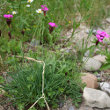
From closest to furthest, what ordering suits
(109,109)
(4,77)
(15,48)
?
(109,109) → (4,77) → (15,48)

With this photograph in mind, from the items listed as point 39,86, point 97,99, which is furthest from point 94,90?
point 39,86

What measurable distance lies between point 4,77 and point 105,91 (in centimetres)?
123

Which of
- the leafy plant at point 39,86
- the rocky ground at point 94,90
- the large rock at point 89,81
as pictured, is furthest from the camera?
the large rock at point 89,81

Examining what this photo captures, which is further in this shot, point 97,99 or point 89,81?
point 89,81

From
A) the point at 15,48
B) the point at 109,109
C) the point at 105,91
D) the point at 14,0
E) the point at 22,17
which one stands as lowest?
the point at 109,109

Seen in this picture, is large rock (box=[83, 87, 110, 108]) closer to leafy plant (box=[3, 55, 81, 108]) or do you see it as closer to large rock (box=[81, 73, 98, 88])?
leafy plant (box=[3, 55, 81, 108])

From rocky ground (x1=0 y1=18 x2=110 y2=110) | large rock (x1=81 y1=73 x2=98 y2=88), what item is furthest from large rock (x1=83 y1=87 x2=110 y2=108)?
large rock (x1=81 y1=73 x2=98 y2=88)

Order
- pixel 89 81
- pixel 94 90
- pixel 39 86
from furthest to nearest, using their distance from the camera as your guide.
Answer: pixel 89 81 → pixel 94 90 → pixel 39 86

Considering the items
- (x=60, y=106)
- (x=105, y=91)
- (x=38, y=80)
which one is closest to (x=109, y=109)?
(x=105, y=91)

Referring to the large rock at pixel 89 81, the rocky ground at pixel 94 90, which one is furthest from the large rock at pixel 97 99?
the large rock at pixel 89 81

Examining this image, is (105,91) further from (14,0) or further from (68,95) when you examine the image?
(14,0)

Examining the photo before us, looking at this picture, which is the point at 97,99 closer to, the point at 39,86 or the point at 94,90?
the point at 94,90

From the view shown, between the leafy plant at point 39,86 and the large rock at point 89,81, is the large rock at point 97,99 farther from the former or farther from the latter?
the large rock at point 89,81

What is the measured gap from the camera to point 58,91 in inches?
62.6
